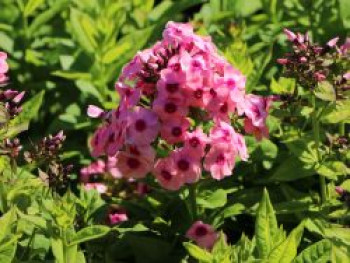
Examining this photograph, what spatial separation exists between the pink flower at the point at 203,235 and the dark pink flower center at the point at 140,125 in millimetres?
560

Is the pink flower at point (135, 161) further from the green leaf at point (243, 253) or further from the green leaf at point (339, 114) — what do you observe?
the green leaf at point (339, 114)

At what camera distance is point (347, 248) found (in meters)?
3.48

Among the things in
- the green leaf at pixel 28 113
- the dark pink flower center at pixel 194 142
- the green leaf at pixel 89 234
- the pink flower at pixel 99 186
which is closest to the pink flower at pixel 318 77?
the dark pink flower center at pixel 194 142

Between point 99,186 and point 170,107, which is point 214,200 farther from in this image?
point 99,186

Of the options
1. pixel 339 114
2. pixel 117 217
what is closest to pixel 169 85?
pixel 339 114

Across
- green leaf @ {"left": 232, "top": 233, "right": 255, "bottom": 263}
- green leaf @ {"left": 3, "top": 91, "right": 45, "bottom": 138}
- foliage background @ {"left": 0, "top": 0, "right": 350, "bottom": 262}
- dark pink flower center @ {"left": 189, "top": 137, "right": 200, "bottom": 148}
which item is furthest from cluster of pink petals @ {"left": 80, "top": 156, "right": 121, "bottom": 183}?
green leaf @ {"left": 232, "top": 233, "right": 255, "bottom": 263}

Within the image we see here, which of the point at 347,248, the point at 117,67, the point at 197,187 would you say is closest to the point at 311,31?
the point at 117,67

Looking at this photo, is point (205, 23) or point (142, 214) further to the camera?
point (205, 23)

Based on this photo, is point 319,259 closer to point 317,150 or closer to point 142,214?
point 317,150

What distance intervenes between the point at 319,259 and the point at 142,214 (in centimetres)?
117

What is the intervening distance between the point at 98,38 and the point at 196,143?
1.68 metres

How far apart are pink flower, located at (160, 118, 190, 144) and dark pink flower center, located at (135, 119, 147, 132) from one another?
0.09 m

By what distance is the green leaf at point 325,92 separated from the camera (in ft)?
11.9

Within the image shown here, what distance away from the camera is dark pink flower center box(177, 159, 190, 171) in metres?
3.42
